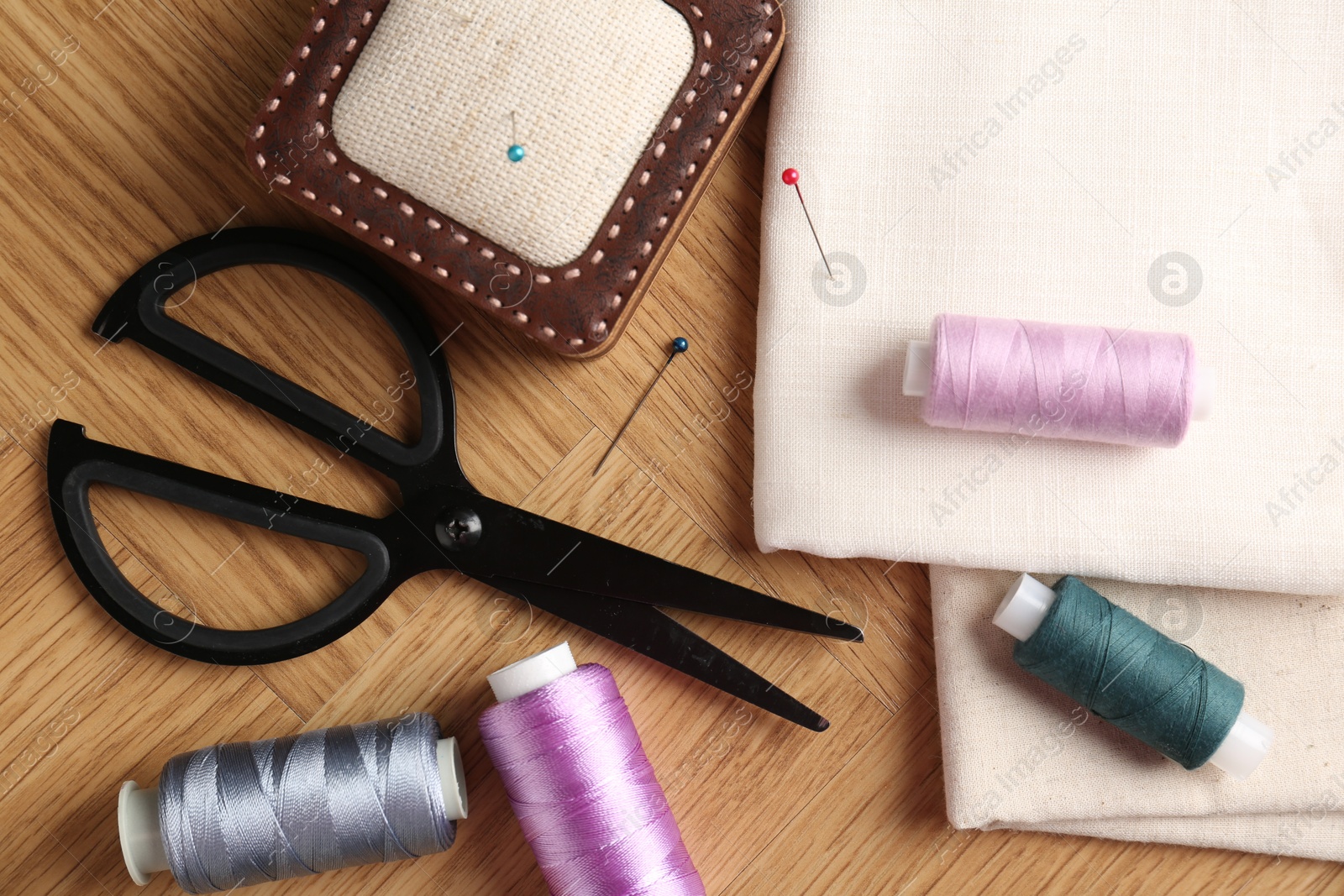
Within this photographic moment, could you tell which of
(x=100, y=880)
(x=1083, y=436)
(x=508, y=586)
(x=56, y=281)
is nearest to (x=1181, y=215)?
(x=1083, y=436)

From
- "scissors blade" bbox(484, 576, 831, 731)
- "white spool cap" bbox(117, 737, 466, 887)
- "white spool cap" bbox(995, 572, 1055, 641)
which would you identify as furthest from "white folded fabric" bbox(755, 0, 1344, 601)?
"white spool cap" bbox(117, 737, 466, 887)

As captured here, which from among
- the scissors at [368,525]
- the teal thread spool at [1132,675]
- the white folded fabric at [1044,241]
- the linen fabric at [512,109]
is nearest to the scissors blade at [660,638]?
the scissors at [368,525]

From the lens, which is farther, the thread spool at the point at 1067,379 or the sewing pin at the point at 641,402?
the sewing pin at the point at 641,402

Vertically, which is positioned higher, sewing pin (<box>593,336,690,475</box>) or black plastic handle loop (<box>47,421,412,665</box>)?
sewing pin (<box>593,336,690,475</box>)

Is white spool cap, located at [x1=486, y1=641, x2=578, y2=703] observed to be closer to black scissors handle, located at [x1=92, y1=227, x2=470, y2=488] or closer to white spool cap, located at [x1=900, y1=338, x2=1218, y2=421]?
black scissors handle, located at [x1=92, y1=227, x2=470, y2=488]

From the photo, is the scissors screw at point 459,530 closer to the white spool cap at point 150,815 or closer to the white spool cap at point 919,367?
the white spool cap at point 150,815

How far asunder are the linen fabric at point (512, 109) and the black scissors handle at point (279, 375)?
15 centimetres

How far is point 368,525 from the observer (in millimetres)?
1013

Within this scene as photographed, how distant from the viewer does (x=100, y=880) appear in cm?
104

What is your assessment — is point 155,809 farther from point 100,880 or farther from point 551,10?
point 551,10

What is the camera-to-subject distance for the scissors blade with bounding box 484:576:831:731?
1.01 metres

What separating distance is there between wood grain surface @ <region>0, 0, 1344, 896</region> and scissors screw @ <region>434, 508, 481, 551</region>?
7 centimetres

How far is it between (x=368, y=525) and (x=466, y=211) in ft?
1.12

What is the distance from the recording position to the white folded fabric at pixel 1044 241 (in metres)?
1.03
